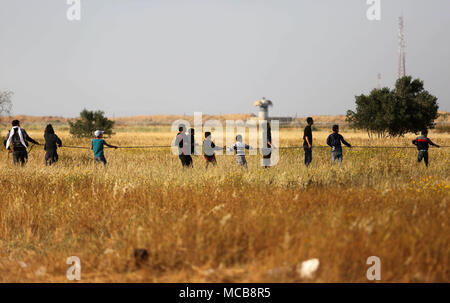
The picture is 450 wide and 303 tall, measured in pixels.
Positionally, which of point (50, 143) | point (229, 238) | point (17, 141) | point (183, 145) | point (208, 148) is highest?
point (17, 141)

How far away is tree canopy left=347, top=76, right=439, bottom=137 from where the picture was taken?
1444 inches

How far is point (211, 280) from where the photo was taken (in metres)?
3.97

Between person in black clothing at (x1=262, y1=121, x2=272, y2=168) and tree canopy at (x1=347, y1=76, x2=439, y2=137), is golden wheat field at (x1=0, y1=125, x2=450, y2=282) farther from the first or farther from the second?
tree canopy at (x1=347, y1=76, x2=439, y2=137)

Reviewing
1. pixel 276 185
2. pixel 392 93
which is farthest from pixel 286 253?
pixel 392 93

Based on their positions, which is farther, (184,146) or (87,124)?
(87,124)

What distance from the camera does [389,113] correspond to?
1436 inches

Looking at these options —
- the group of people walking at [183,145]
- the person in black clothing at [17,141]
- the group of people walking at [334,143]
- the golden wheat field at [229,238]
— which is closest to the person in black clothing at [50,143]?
the group of people walking at [183,145]

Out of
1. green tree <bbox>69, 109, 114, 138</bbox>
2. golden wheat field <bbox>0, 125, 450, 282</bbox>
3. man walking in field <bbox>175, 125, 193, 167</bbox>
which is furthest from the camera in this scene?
green tree <bbox>69, 109, 114, 138</bbox>

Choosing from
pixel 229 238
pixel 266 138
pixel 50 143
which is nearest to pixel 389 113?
pixel 266 138

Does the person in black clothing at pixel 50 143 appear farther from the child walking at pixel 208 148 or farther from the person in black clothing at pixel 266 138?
the person in black clothing at pixel 266 138

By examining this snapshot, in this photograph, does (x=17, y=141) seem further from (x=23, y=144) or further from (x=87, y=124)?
Answer: (x=87, y=124)

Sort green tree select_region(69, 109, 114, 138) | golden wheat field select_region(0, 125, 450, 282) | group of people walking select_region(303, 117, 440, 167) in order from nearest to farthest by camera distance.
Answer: golden wheat field select_region(0, 125, 450, 282) < group of people walking select_region(303, 117, 440, 167) < green tree select_region(69, 109, 114, 138)

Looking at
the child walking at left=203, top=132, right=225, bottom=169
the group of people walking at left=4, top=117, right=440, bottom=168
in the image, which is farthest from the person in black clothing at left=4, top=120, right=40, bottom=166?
the child walking at left=203, top=132, right=225, bottom=169
